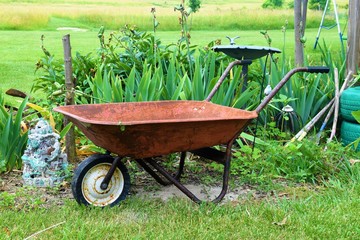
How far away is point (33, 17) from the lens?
848 inches

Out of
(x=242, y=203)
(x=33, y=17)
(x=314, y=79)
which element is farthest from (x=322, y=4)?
(x=242, y=203)

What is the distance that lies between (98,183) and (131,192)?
355 mm

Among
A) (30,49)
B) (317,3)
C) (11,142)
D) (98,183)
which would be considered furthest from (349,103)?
(317,3)

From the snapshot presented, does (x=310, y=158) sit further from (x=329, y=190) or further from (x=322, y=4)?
(x=322, y=4)

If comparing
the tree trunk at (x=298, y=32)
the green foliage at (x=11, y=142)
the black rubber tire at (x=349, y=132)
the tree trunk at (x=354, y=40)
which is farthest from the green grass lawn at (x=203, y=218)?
the tree trunk at (x=298, y=32)

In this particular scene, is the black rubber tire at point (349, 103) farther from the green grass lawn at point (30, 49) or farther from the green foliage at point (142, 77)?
the green grass lawn at point (30, 49)

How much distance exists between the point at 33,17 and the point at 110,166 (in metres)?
19.7

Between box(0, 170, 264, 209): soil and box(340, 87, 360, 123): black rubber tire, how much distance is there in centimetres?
114

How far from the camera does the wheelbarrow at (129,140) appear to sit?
2.76 meters

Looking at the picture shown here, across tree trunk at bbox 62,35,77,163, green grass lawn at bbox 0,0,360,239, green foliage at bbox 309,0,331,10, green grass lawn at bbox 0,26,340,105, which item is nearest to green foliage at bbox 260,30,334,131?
green grass lawn at bbox 0,0,360,239

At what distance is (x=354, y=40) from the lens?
4.70 m

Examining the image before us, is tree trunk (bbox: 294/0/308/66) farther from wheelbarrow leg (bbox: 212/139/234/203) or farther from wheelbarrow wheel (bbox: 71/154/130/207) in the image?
wheelbarrow wheel (bbox: 71/154/130/207)

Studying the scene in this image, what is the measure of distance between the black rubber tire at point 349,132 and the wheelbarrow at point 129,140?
922 mm

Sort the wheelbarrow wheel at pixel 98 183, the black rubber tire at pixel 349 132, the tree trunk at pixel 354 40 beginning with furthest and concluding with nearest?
the tree trunk at pixel 354 40, the black rubber tire at pixel 349 132, the wheelbarrow wheel at pixel 98 183
